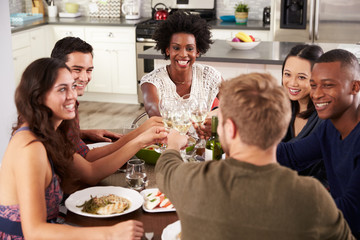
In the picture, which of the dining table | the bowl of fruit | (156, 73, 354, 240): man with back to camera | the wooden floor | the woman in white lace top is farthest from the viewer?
the wooden floor

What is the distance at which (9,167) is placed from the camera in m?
1.69

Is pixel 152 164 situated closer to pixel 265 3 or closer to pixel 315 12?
pixel 315 12

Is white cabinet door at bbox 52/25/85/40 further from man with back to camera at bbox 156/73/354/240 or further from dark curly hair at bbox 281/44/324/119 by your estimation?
man with back to camera at bbox 156/73/354/240

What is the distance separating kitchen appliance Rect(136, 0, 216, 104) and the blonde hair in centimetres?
455

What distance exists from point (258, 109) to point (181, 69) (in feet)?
6.53

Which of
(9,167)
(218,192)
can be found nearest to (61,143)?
(9,167)

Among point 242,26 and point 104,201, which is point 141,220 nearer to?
point 104,201

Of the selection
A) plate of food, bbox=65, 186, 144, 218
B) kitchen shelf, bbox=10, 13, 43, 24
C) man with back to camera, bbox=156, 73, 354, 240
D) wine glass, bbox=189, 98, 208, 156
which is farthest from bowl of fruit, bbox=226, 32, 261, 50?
man with back to camera, bbox=156, 73, 354, 240

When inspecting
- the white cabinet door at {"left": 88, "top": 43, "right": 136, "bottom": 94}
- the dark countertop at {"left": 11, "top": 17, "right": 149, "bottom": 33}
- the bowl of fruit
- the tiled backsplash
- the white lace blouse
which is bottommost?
the white cabinet door at {"left": 88, "top": 43, "right": 136, "bottom": 94}

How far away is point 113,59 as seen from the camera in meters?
6.04

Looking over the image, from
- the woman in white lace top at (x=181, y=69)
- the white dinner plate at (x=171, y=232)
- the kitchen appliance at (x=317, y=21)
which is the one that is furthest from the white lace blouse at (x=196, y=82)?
the kitchen appliance at (x=317, y=21)

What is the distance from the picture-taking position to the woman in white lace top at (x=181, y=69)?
3.13 metres

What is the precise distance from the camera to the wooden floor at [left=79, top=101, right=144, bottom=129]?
211 inches

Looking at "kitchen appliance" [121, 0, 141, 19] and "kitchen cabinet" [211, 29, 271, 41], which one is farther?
"kitchen appliance" [121, 0, 141, 19]
